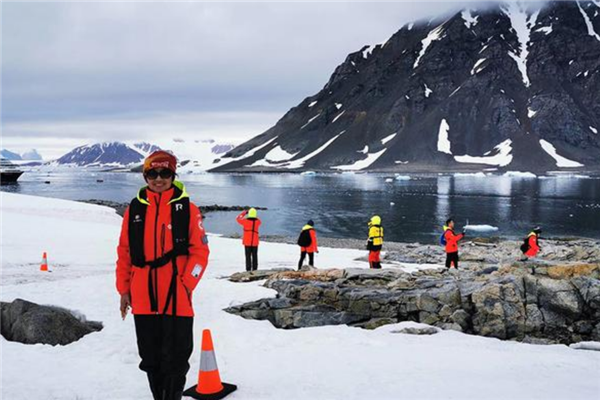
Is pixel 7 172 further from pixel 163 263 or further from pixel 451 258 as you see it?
pixel 163 263

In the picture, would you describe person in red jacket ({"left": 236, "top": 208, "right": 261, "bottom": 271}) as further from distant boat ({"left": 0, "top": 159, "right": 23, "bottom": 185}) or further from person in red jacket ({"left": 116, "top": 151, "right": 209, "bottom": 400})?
distant boat ({"left": 0, "top": 159, "right": 23, "bottom": 185})

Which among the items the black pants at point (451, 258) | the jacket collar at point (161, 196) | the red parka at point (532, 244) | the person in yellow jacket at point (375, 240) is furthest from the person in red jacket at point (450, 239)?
the jacket collar at point (161, 196)

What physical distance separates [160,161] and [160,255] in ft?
3.59

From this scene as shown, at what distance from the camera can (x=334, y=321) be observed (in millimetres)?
10727

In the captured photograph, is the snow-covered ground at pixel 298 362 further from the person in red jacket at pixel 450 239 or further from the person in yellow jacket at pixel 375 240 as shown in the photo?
the person in red jacket at pixel 450 239

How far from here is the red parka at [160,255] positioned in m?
5.55

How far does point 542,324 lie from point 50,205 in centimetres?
3904

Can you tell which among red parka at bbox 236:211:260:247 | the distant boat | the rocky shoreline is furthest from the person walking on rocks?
the distant boat

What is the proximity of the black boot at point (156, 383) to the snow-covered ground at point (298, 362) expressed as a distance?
1.04m

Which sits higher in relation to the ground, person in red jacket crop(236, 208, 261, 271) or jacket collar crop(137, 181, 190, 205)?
jacket collar crop(137, 181, 190, 205)

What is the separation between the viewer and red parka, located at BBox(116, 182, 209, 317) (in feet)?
18.2

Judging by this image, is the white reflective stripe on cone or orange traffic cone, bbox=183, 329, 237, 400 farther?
the white reflective stripe on cone

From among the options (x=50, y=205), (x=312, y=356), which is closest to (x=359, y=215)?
(x=50, y=205)

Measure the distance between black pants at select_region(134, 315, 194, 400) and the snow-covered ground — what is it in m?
1.23
